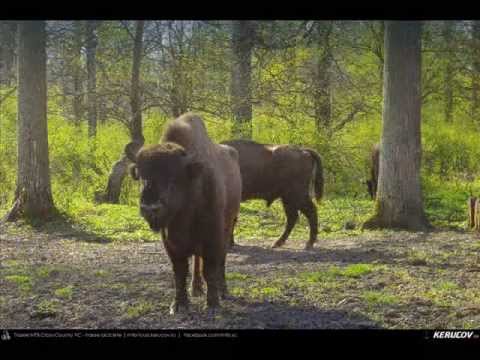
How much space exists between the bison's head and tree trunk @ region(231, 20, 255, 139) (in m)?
9.67

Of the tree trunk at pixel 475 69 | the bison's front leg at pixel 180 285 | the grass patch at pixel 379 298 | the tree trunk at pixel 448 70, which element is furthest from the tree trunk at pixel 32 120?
the tree trunk at pixel 475 69

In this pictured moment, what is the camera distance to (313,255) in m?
9.02

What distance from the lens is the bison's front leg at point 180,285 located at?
604cm

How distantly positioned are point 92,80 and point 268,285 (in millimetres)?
11471

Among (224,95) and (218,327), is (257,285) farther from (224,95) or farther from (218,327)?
(224,95)

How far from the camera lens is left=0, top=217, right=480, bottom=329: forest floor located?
19.1 ft

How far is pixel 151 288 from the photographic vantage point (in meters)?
6.96

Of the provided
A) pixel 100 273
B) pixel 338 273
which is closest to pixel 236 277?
pixel 338 273

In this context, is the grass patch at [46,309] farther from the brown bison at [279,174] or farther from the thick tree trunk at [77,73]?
the thick tree trunk at [77,73]

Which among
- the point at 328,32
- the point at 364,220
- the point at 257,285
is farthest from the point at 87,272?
the point at 328,32

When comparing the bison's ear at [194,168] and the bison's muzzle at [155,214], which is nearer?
the bison's muzzle at [155,214]

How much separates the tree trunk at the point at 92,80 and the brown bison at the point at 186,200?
10.7 metres

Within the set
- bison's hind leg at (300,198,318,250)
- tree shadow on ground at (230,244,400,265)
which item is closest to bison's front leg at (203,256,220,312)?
tree shadow on ground at (230,244,400,265)

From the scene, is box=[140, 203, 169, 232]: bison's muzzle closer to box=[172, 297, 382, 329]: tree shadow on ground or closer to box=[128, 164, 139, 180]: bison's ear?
box=[128, 164, 139, 180]: bison's ear
